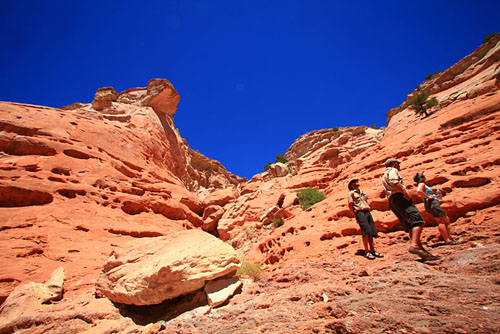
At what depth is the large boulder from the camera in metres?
4.53

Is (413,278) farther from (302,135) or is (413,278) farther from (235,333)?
(302,135)

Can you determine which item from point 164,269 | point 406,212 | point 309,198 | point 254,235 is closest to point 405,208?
point 406,212

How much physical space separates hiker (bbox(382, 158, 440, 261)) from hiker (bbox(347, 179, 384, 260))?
0.69 metres

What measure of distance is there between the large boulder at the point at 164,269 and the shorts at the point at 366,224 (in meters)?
3.18

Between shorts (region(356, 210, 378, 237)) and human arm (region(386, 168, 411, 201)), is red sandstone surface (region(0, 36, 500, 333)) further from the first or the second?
human arm (region(386, 168, 411, 201))

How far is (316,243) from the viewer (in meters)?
7.49

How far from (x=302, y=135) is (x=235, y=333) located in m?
56.0

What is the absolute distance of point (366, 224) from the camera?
5.52 meters

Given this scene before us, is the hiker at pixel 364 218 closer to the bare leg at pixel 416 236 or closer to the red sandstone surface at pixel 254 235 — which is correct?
the red sandstone surface at pixel 254 235

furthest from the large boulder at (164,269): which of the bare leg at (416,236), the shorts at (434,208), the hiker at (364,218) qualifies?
the shorts at (434,208)

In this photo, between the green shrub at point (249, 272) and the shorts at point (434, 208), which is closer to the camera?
the shorts at point (434, 208)

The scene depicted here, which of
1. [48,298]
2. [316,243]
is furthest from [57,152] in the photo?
[316,243]

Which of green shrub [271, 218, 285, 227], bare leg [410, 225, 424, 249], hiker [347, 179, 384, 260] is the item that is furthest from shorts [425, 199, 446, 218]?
green shrub [271, 218, 285, 227]

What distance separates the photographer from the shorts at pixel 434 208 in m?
4.90
